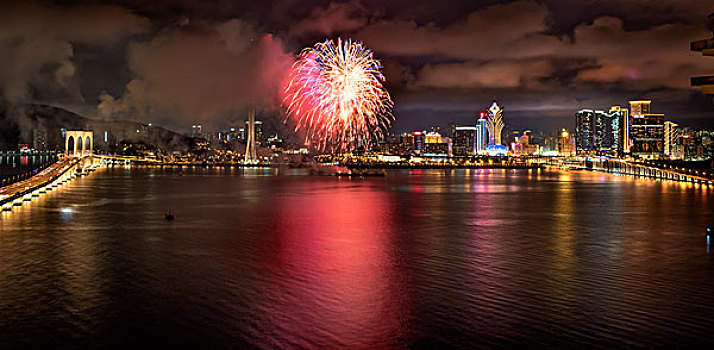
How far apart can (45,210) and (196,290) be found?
79.9 feet

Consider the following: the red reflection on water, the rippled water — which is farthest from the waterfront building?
the red reflection on water

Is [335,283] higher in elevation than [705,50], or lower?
lower

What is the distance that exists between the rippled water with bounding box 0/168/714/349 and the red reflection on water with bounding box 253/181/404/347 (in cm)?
5

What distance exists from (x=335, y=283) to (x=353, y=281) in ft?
1.74

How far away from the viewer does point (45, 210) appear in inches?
1373

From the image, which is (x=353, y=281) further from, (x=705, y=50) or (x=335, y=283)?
(x=705, y=50)

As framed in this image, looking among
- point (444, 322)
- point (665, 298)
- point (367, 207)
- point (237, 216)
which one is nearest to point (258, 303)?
point (444, 322)

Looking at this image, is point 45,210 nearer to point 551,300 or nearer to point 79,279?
point 79,279

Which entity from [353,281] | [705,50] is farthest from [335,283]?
[705,50]

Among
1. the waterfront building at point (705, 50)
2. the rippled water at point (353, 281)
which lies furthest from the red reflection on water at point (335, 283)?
the waterfront building at point (705, 50)

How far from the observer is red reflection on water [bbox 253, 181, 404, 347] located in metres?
11.4

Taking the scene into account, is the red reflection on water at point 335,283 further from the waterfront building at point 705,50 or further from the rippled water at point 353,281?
the waterfront building at point 705,50

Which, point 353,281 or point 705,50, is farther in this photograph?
point 705,50

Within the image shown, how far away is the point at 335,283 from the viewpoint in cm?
1549
